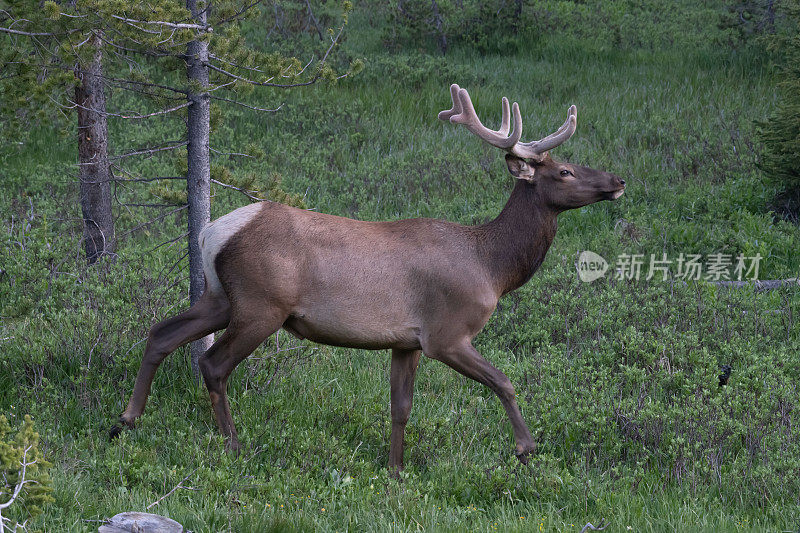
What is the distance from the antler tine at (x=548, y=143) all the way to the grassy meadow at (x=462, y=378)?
1760mm

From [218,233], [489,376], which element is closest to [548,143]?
[489,376]

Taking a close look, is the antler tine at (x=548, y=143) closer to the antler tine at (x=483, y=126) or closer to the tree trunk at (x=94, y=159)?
the antler tine at (x=483, y=126)

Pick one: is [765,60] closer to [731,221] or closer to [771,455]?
[731,221]

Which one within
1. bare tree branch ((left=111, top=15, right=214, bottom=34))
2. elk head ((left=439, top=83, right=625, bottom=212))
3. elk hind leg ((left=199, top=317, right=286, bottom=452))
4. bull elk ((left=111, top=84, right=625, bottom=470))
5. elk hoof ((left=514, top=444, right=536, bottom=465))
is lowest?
elk hoof ((left=514, top=444, right=536, bottom=465))

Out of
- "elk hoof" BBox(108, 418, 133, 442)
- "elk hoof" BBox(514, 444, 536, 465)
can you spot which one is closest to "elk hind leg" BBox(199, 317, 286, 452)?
"elk hoof" BBox(108, 418, 133, 442)

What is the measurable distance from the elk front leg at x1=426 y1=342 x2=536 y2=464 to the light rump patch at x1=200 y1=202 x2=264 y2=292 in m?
1.40

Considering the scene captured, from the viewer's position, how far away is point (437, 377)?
22.6ft

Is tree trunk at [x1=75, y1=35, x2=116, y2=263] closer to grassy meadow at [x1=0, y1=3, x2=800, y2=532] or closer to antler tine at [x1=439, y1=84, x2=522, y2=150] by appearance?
grassy meadow at [x1=0, y1=3, x2=800, y2=532]

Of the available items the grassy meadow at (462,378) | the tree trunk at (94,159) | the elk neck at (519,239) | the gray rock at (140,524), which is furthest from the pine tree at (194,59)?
the gray rock at (140,524)

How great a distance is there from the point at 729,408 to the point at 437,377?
7.03 ft

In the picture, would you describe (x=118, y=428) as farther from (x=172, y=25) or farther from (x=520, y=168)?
(x=520, y=168)

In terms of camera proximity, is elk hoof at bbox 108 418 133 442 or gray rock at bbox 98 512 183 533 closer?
gray rock at bbox 98 512 183 533

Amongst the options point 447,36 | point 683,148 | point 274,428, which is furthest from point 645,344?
point 447,36

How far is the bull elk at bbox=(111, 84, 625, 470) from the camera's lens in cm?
537
